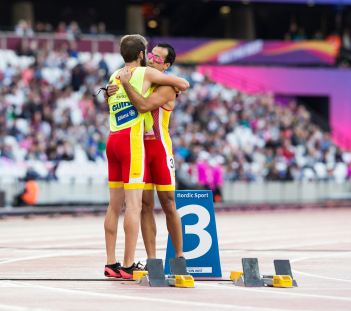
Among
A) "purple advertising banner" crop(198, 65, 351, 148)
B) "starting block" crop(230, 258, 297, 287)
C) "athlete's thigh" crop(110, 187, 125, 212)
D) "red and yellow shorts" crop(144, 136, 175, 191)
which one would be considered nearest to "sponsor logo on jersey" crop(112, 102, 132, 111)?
"red and yellow shorts" crop(144, 136, 175, 191)

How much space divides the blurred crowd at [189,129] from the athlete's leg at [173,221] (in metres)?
15.3

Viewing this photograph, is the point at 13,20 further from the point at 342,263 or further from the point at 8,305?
the point at 8,305

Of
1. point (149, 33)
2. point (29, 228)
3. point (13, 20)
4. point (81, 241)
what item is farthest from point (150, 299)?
point (149, 33)

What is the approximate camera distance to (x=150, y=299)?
6277 millimetres

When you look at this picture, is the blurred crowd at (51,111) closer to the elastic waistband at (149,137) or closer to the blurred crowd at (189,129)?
the blurred crowd at (189,129)

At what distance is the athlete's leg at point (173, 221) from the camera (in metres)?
7.87

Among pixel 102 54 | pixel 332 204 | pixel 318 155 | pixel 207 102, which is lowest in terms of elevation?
pixel 332 204

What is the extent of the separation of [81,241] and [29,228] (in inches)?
171

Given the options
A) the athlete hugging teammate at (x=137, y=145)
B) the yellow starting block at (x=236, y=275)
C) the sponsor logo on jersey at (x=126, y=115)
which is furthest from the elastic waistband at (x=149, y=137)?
the yellow starting block at (x=236, y=275)

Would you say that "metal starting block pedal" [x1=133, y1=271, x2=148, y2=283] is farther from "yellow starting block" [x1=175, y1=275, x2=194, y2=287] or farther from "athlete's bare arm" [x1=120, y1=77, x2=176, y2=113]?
"athlete's bare arm" [x1=120, y1=77, x2=176, y2=113]

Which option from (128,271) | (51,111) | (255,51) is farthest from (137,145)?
(255,51)

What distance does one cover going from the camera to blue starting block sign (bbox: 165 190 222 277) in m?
7.96

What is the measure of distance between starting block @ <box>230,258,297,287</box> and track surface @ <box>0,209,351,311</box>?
136 millimetres

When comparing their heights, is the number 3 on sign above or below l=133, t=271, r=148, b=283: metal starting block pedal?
above
